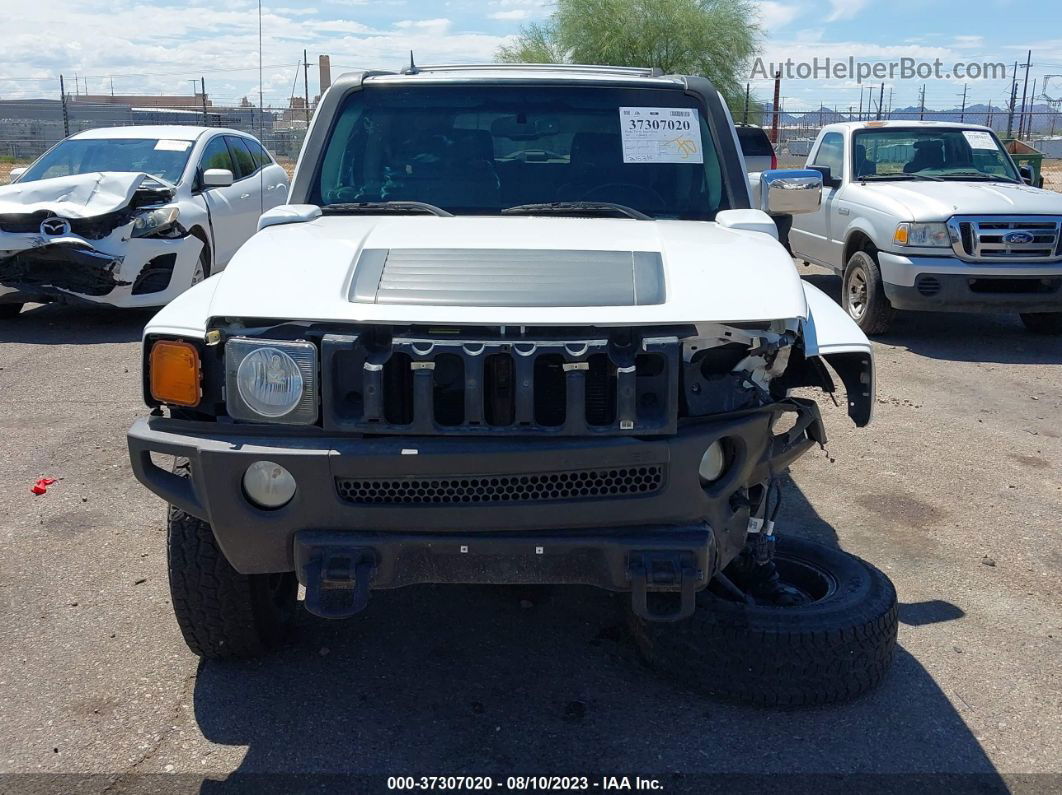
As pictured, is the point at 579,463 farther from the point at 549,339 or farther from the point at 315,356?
the point at 315,356

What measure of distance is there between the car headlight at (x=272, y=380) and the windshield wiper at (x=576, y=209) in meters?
1.39

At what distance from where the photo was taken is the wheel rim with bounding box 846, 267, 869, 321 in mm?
9102

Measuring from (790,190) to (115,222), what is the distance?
251 inches

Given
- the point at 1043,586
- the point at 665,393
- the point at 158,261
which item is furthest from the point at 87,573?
the point at 158,261

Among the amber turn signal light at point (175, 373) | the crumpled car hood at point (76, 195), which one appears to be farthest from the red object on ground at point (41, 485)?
the crumpled car hood at point (76, 195)

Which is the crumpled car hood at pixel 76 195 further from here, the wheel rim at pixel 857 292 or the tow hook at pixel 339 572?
A: the tow hook at pixel 339 572

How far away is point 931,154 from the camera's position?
987cm

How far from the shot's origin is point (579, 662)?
357 centimetres

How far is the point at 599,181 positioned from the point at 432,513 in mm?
1884

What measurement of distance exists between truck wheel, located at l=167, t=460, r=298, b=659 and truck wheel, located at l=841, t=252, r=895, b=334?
6506 mm

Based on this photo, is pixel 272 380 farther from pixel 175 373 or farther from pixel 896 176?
pixel 896 176

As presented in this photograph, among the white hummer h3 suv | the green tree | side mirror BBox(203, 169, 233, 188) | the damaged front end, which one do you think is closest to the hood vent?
the white hummer h3 suv

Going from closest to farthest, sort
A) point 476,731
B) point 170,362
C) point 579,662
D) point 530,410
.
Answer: point 530,410, point 170,362, point 476,731, point 579,662

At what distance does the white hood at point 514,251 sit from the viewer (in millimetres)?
2764
